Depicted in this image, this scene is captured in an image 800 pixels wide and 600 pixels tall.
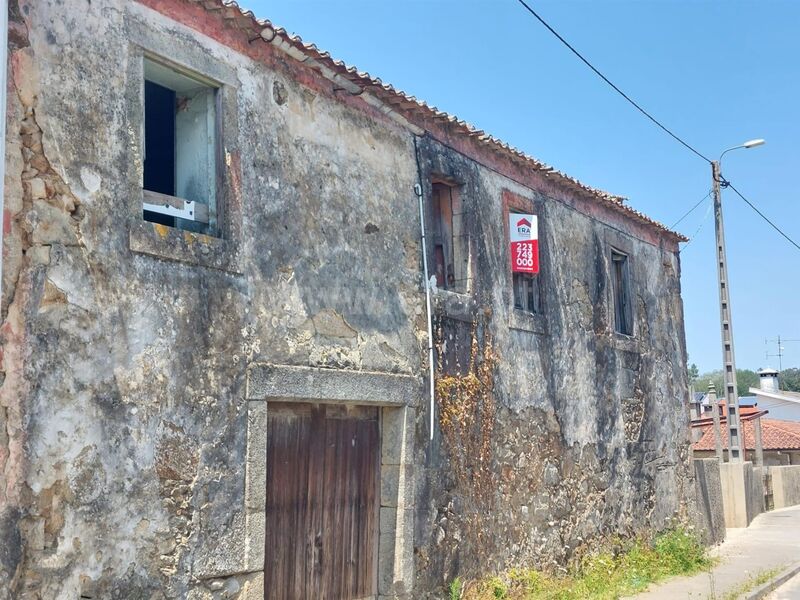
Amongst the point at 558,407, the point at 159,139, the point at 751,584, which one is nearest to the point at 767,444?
the point at 751,584

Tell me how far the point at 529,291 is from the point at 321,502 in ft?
12.4

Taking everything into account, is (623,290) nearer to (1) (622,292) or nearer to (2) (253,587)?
(1) (622,292)

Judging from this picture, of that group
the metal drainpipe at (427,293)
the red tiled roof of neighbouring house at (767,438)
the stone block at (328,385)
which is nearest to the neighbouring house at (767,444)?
the red tiled roof of neighbouring house at (767,438)

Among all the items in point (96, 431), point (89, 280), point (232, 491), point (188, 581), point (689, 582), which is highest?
point (89, 280)

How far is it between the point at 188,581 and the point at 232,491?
1.95 ft

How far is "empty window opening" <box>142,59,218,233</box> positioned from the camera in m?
5.38

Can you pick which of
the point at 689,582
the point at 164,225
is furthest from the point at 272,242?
the point at 689,582

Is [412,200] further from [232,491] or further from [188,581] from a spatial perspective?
[188,581]

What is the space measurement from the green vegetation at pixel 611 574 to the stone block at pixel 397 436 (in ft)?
4.50

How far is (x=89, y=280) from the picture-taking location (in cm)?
461

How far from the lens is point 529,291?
9.11m

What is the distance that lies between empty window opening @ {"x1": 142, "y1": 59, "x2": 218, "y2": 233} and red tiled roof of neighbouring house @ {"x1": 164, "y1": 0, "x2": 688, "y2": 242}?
1.61 feet

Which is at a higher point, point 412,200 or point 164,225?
point 412,200

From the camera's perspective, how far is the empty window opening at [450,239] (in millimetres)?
7969
